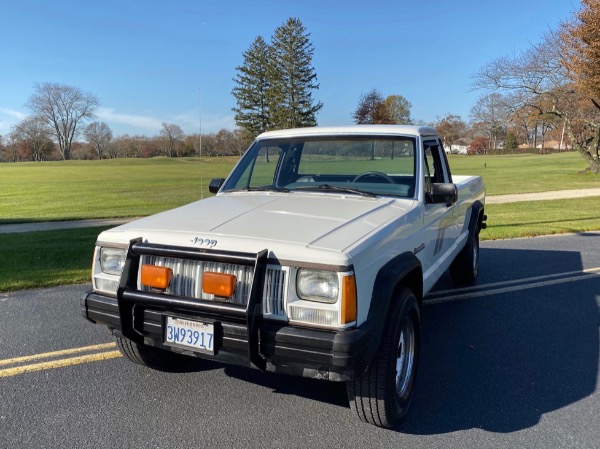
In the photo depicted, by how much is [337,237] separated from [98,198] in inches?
808

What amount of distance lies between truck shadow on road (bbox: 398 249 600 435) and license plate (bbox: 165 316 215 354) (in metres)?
1.38

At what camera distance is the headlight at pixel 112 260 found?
312cm

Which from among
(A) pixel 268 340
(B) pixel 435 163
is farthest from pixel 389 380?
(B) pixel 435 163

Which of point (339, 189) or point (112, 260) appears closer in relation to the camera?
point (112, 260)

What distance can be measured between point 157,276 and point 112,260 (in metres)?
0.50

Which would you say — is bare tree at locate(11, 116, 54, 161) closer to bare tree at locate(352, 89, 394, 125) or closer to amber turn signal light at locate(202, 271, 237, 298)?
bare tree at locate(352, 89, 394, 125)

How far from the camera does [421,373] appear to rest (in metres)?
3.82

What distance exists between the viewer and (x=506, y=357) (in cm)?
412

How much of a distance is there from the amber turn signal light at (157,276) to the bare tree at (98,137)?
370 ft

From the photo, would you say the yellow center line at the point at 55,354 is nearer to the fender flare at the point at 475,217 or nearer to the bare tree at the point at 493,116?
the fender flare at the point at 475,217

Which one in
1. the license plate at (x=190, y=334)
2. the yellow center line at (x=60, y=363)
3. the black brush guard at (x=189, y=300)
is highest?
the black brush guard at (x=189, y=300)

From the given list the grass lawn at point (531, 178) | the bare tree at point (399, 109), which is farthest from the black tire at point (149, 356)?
the bare tree at point (399, 109)

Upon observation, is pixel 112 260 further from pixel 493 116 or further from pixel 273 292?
pixel 493 116

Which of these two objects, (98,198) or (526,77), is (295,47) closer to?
(526,77)
